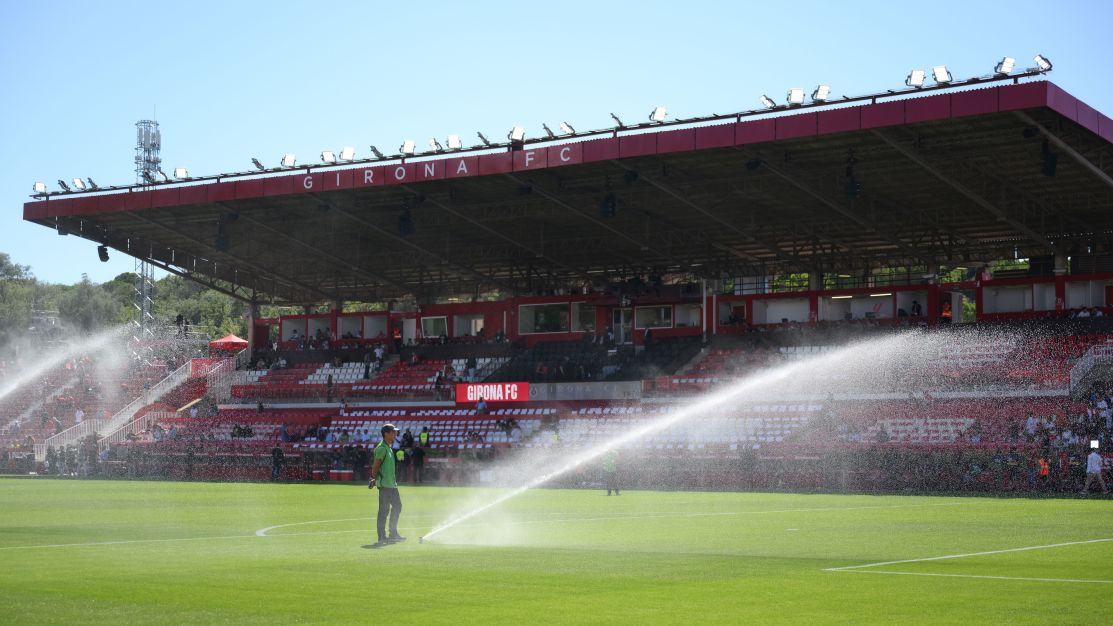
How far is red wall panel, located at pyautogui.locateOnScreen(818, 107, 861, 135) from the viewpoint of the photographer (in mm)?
45031

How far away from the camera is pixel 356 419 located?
A: 219ft

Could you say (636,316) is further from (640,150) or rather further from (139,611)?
(139,611)

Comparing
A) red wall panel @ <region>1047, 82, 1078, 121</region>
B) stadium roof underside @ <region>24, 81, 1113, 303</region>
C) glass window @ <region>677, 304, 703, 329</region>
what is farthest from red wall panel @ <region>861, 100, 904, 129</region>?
glass window @ <region>677, 304, 703, 329</region>

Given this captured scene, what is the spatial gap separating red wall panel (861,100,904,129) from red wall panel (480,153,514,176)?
1522 centimetres

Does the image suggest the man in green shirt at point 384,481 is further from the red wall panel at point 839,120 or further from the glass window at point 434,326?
the glass window at point 434,326

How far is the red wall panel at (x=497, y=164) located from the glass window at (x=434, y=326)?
24860 mm

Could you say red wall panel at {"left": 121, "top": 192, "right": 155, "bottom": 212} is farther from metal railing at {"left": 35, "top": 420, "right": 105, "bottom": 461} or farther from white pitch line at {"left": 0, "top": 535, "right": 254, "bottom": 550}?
white pitch line at {"left": 0, "top": 535, "right": 254, "bottom": 550}

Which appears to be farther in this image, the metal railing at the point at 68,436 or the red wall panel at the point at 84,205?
the metal railing at the point at 68,436

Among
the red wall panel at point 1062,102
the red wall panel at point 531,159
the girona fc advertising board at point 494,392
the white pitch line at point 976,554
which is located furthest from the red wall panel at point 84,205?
the white pitch line at point 976,554

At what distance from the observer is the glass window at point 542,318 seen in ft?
239

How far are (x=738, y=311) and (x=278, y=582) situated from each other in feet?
179

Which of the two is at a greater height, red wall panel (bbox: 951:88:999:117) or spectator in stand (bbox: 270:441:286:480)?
red wall panel (bbox: 951:88:999:117)

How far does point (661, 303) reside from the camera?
228ft

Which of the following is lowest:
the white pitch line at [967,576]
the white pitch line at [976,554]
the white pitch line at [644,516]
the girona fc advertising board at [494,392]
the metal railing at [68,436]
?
the white pitch line at [644,516]
